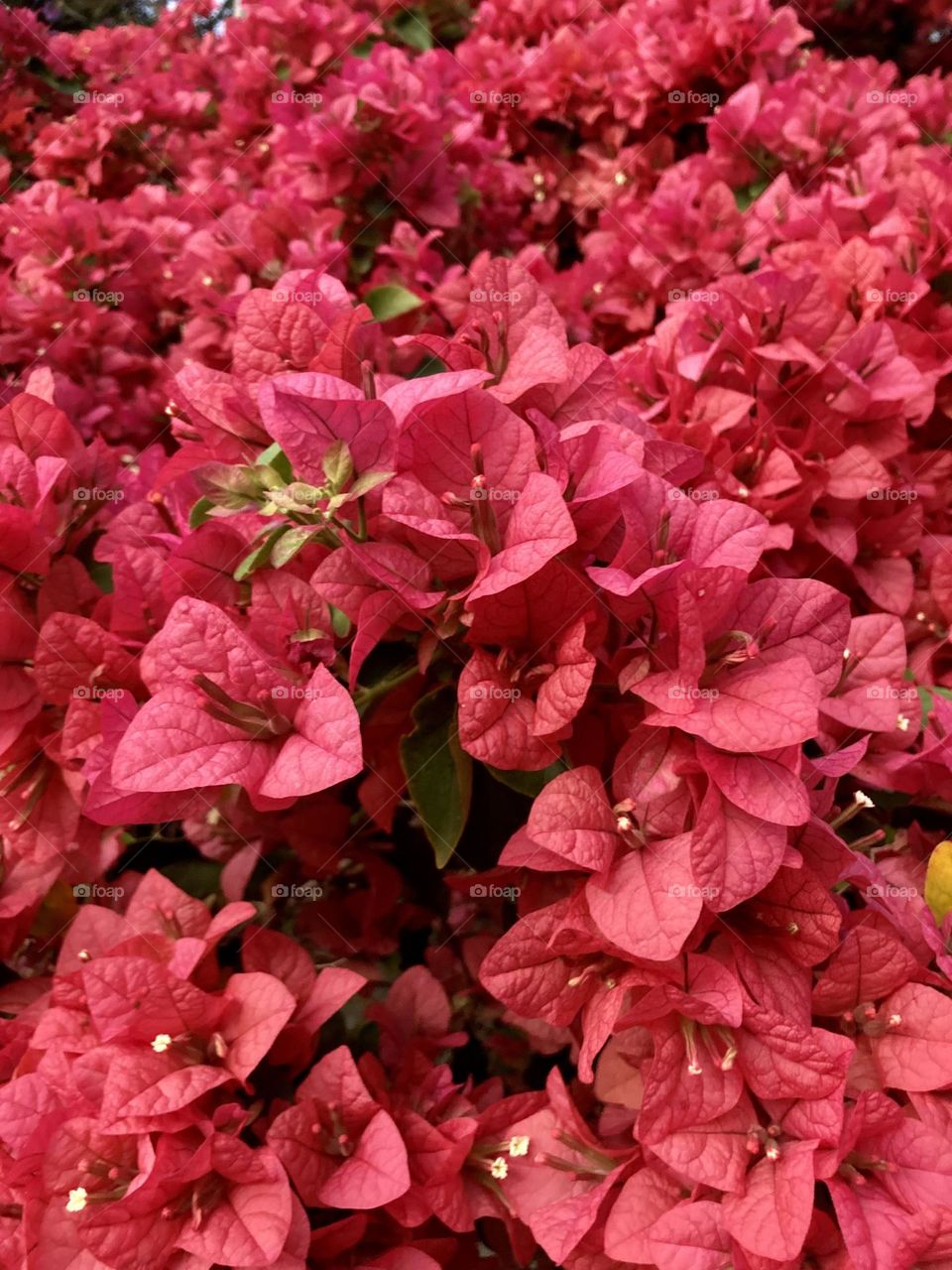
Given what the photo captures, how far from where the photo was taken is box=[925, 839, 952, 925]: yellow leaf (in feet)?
2.32

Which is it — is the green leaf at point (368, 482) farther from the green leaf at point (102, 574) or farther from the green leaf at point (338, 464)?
the green leaf at point (102, 574)

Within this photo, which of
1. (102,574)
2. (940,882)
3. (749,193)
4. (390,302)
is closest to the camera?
(940,882)

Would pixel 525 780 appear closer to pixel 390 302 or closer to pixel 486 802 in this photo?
pixel 486 802

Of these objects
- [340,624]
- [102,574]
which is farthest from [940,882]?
[102,574]

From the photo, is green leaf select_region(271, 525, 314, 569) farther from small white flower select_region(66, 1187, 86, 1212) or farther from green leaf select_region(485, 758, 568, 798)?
small white flower select_region(66, 1187, 86, 1212)

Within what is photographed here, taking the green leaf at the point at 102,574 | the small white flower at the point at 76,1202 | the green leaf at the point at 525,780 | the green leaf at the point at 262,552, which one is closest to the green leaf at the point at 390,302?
the green leaf at the point at 102,574

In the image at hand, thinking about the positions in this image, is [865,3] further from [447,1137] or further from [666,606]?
[447,1137]

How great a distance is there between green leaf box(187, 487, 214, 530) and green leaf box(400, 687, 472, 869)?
0.76 feet

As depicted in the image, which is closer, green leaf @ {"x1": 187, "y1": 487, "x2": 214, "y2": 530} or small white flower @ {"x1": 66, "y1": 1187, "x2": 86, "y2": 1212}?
small white flower @ {"x1": 66, "y1": 1187, "x2": 86, "y2": 1212}

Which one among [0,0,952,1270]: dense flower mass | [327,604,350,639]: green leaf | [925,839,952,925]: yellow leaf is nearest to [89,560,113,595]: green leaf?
[0,0,952,1270]: dense flower mass

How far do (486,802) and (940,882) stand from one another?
346 mm

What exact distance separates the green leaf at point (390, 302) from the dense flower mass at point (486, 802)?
280 mm

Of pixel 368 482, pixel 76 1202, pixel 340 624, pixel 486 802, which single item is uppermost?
pixel 368 482

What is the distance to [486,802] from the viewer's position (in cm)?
77
